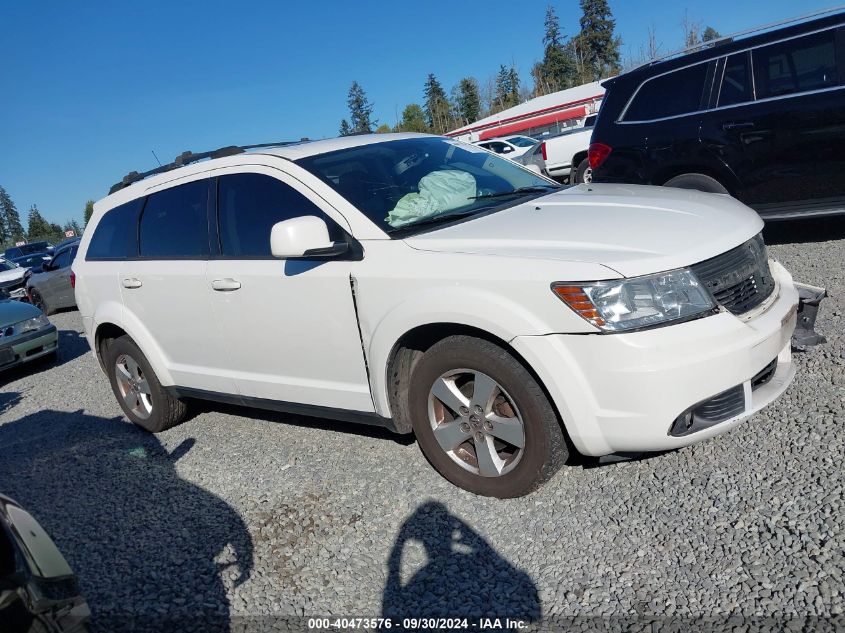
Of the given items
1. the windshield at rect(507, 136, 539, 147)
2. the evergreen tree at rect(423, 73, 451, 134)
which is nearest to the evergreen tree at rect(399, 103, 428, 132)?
the evergreen tree at rect(423, 73, 451, 134)

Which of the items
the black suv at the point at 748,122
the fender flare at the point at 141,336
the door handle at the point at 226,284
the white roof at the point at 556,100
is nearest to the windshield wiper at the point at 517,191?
the door handle at the point at 226,284

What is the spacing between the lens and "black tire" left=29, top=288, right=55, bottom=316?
14.5m

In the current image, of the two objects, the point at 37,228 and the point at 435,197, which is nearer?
the point at 435,197

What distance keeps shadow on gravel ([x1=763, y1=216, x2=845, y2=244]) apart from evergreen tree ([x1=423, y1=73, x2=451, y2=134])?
8276cm

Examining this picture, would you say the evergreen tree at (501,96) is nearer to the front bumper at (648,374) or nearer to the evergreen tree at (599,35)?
the evergreen tree at (599,35)

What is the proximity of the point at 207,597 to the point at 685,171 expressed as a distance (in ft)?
18.2

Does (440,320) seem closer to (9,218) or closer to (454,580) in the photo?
(454,580)

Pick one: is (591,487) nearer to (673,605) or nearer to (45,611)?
(673,605)

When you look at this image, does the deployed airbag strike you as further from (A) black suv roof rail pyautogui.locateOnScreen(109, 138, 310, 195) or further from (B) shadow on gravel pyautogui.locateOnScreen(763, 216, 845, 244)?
(B) shadow on gravel pyautogui.locateOnScreen(763, 216, 845, 244)

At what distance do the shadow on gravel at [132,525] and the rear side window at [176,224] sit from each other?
4.57 ft

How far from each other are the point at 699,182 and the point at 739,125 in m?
0.59

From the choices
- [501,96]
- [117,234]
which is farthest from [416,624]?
[501,96]

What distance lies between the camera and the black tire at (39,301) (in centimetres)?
1448

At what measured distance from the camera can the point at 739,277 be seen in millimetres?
2877
